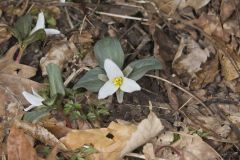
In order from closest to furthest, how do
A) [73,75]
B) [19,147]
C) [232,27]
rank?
1. [19,147]
2. [73,75]
3. [232,27]

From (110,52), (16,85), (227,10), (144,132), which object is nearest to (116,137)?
(144,132)

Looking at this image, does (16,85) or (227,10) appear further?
(227,10)

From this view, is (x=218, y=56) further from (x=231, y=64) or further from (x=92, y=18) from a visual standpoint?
(x=92, y=18)

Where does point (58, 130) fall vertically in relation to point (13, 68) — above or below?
below

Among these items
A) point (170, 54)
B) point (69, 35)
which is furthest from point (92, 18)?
point (170, 54)

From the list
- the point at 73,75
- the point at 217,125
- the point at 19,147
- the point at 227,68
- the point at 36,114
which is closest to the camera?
the point at 19,147

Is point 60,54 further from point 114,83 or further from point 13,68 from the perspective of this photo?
point 114,83

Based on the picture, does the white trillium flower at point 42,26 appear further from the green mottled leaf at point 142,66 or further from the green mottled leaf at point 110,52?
the green mottled leaf at point 142,66
